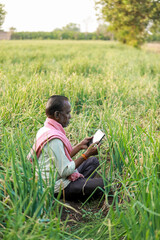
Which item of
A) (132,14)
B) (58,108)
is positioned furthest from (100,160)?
(132,14)

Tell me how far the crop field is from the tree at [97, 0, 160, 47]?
12.6 metres

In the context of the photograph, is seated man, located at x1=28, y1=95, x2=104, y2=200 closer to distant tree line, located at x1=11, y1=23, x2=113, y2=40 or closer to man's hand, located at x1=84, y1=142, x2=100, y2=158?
man's hand, located at x1=84, y1=142, x2=100, y2=158

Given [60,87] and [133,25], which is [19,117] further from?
[133,25]

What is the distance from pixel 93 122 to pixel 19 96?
992 millimetres

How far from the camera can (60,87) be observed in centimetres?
391

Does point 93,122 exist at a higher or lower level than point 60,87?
lower

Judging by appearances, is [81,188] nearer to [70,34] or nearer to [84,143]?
[84,143]

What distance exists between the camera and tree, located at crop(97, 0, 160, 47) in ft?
51.8

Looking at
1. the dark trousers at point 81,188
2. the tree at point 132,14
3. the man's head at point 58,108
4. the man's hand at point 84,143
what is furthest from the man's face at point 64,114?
the tree at point 132,14

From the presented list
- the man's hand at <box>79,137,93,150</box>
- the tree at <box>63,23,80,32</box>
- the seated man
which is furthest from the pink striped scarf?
the tree at <box>63,23,80,32</box>

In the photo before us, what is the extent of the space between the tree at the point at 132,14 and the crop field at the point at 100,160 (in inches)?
495

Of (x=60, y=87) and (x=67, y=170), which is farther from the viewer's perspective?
(x=60, y=87)

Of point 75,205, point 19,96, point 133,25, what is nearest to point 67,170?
point 75,205

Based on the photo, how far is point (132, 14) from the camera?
1681 cm
